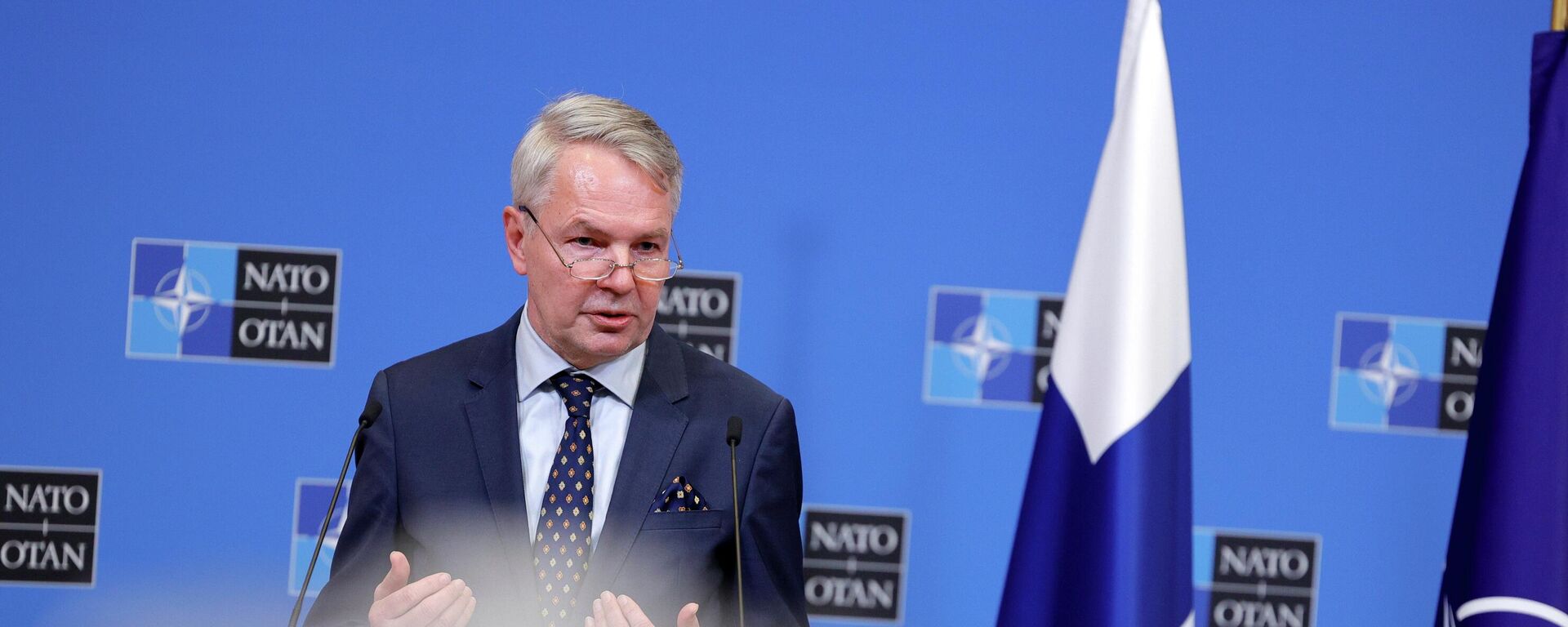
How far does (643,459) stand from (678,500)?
73mm

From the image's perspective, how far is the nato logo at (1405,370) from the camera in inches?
104

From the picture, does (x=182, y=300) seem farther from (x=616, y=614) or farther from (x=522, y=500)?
(x=616, y=614)

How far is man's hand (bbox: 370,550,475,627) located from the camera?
4.58 feet

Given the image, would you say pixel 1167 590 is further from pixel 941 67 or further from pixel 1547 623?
pixel 941 67

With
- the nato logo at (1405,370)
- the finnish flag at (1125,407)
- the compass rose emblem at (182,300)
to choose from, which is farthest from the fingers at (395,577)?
the nato logo at (1405,370)

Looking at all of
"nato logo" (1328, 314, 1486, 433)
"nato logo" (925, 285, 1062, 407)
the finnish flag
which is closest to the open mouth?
the finnish flag

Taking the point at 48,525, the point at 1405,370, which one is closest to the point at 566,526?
the point at 48,525

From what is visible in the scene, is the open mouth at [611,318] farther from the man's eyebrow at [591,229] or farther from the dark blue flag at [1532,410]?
the dark blue flag at [1532,410]

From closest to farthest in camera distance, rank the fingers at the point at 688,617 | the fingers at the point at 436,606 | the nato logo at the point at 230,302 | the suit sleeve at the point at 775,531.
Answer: the fingers at the point at 436,606 → the fingers at the point at 688,617 → the suit sleeve at the point at 775,531 → the nato logo at the point at 230,302

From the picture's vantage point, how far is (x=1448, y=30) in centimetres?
266

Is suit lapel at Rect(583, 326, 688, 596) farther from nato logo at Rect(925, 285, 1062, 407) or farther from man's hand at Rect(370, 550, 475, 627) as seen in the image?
nato logo at Rect(925, 285, 1062, 407)

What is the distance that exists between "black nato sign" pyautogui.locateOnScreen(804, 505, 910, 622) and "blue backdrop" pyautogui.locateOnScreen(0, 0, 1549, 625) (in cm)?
4

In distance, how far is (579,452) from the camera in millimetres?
1748

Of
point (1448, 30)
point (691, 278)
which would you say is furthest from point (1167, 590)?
point (1448, 30)
